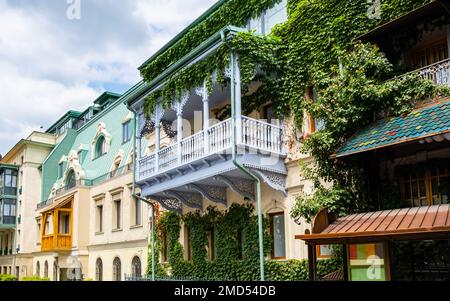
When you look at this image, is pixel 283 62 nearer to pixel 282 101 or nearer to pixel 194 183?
pixel 282 101

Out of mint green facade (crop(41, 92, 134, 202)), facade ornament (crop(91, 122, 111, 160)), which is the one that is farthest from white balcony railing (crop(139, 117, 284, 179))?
facade ornament (crop(91, 122, 111, 160))

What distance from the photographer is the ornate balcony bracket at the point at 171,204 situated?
18.9 m

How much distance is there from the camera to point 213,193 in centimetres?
1694

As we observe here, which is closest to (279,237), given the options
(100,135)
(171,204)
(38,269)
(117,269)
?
(171,204)

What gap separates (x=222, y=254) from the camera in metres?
16.7

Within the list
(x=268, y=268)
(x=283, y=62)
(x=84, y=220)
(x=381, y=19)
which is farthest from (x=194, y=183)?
(x=84, y=220)

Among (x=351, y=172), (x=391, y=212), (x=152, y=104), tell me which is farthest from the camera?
(x=152, y=104)

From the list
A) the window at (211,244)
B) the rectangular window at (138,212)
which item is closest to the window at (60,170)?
the rectangular window at (138,212)

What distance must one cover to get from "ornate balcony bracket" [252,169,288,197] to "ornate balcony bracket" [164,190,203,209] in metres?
4.08

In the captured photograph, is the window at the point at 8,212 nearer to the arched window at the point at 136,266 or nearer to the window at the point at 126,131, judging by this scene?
the window at the point at 126,131

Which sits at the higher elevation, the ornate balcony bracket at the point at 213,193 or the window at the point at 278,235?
the ornate balcony bracket at the point at 213,193

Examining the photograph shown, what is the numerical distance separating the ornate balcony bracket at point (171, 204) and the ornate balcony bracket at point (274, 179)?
533 cm

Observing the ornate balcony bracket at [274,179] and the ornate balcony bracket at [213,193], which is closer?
the ornate balcony bracket at [274,179]
